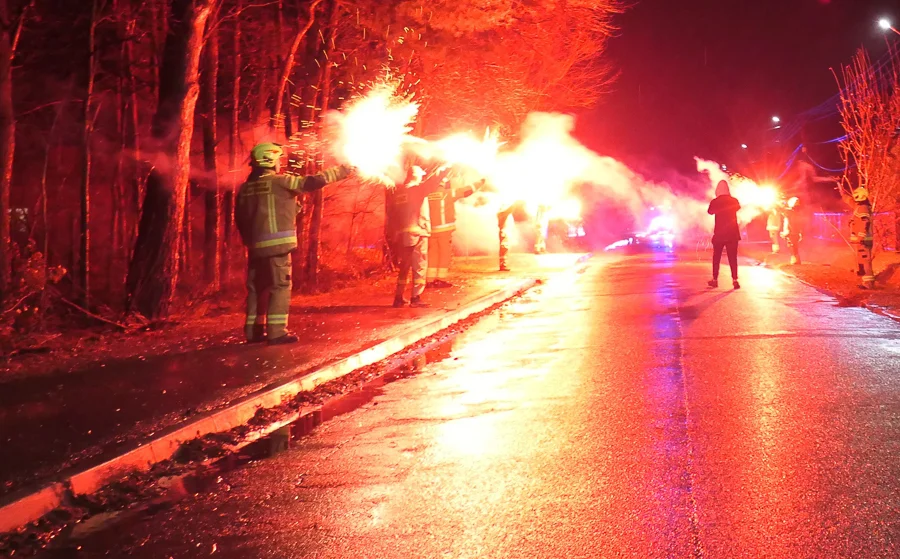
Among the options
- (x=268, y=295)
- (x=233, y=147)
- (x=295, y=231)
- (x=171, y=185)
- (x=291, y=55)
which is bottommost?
(x=268, y=295)

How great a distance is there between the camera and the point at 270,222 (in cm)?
1013

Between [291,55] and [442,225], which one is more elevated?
[291,55]

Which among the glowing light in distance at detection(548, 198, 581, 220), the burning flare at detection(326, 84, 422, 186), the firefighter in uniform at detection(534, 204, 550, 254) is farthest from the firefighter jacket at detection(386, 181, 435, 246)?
the glowing light in distance at detection(548, 198, 581, 220)

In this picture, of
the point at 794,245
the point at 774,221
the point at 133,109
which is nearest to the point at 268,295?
the point at 133,109

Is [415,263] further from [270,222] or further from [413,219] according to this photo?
[270,222]

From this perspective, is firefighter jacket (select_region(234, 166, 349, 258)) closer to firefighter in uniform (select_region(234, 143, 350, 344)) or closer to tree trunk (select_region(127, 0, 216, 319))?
firefighter in uniform (select_region(234, 143, 350, 344))

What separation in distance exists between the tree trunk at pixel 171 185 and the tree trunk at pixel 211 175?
123 inches

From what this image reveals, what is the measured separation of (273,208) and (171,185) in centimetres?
318

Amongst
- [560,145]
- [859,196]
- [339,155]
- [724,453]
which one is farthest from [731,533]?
[560,145]

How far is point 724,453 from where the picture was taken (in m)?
5.93

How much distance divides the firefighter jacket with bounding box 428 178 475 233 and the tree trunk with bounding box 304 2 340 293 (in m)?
2.27

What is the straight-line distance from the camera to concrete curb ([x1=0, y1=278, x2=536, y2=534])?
506cm

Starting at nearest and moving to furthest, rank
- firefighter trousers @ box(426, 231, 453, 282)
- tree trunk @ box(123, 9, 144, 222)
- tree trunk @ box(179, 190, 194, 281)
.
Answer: tree trunk @ box(123, 9, 144, 222)
tree trunk @ box(179, 190, 194, 281)
firefighter trousers @ box(426, 231, 453, 282)

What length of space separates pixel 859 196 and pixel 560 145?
16625 mm
